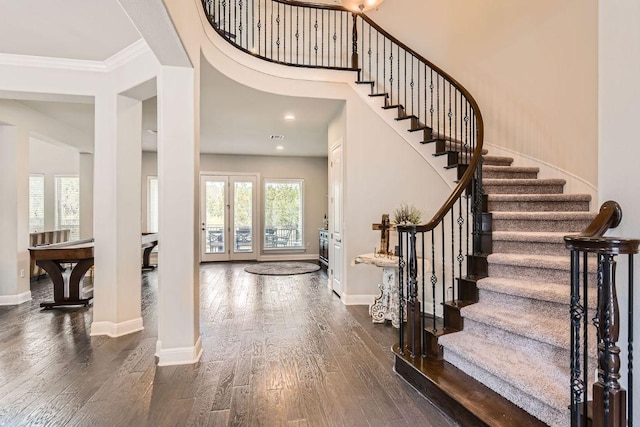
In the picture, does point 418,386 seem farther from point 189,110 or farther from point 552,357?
point 189,110

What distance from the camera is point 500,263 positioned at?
277 centimetres

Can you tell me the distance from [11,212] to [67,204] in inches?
168

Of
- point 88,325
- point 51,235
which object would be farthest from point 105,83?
point 51,235

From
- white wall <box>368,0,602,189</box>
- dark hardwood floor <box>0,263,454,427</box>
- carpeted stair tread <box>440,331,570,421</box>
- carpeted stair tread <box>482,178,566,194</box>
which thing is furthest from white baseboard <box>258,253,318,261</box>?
carpeted stair tread <box>440,331,570,421</box>

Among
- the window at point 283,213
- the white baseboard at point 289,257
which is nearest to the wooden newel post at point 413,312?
the white baseboard at point 289,257

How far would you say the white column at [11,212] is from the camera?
461 cm

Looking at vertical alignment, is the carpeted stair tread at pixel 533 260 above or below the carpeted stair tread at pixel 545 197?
below

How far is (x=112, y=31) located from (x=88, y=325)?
305 centimetres

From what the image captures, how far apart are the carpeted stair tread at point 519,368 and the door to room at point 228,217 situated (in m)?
6.96

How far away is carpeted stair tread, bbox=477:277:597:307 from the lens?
2213 millimetres

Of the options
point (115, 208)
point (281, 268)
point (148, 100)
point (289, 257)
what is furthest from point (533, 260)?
point (289, 257)

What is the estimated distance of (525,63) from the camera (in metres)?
4.16

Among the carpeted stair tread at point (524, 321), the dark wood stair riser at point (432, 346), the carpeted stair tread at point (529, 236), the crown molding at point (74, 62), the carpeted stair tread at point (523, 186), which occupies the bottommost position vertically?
the dark wood stair riser at point (432, 346)

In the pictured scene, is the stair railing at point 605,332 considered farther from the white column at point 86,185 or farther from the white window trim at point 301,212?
the white window trim at point 301,212
